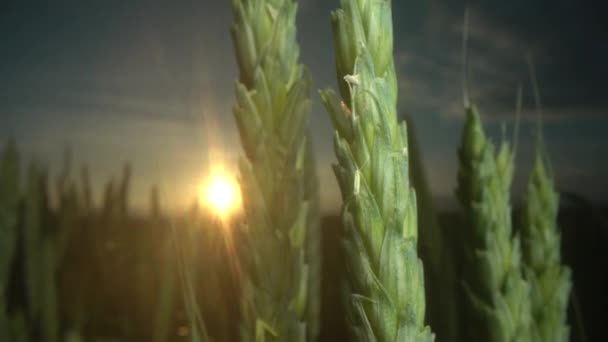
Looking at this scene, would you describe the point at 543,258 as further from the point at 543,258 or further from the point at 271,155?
the point at 271,155

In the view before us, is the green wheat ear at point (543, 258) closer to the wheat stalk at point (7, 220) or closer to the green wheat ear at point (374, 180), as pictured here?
the green wheat ear at point (374, 180)

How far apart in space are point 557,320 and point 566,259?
422mm

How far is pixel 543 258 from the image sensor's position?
1.36 feet

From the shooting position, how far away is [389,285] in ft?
0.59

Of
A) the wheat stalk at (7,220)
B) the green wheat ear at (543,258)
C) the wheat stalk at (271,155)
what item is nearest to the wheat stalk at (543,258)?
the green wheat ear at (543,258)

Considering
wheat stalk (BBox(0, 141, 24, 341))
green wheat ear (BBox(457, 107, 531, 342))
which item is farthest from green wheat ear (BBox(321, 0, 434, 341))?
wheat stalk (BBox(0, 141, 24, 341))

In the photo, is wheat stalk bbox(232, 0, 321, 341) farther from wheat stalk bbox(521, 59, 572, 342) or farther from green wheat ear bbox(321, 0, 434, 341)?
wheat stalk bbox(521, 59, 572, 342)

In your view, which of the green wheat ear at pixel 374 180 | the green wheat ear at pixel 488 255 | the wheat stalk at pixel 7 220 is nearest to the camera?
the green wheat ear at pixel 374 180

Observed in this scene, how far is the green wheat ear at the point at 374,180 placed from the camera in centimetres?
17

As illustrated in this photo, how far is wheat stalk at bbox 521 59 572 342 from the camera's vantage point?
1.33 ft

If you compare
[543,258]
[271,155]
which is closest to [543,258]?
[543,258]

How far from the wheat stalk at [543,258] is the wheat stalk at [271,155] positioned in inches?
8.9

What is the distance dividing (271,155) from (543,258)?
266 mm

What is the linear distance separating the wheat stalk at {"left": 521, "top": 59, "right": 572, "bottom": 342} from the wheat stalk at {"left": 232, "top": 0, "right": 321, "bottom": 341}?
23 cm
